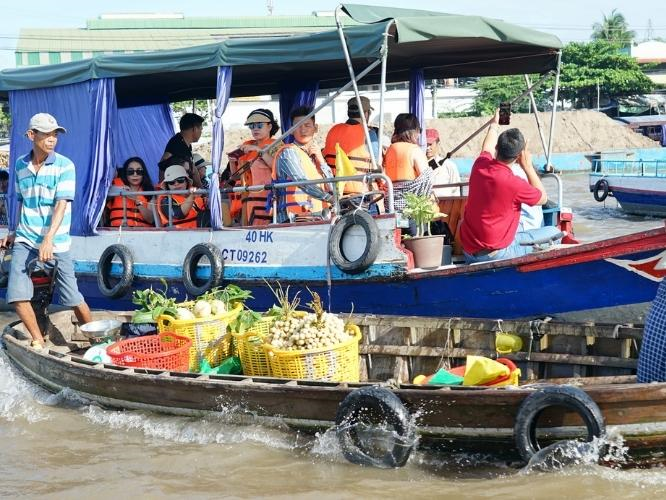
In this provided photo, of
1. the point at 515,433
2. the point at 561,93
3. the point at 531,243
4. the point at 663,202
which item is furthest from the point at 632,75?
the point at 515,433

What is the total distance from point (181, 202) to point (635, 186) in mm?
13342

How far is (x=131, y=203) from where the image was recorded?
868 centimetres

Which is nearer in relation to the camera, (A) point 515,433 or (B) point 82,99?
(A) point 515,433

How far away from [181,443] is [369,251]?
2232 millimetres

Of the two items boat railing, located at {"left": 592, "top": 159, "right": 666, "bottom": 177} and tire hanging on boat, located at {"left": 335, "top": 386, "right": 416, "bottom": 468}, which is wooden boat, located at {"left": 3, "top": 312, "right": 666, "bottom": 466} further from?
boat railing, located at {"left": 592, "top": 159, "right": 666, "bottom": 177}

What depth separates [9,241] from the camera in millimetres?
7566

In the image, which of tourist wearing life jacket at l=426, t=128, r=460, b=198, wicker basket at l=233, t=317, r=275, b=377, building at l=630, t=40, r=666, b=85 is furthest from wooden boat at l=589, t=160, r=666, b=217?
building at l=630, t=40, r=666, b=85

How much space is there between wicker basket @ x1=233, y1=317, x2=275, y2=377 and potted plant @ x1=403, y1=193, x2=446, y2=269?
1625mm

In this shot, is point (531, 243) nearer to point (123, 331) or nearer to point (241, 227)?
point (241, 227)

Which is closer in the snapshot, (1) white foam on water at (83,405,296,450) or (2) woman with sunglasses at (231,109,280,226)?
(1) white foam on water at (83,405,296,450)

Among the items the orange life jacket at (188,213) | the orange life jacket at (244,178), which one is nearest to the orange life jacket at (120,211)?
the orange life jacket at (188,213)

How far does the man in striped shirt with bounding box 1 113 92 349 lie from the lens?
6.58 metres

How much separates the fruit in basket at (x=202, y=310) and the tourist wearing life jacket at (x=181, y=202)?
241cm

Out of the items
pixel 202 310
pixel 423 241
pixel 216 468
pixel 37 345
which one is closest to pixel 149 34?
pixel 37 345
